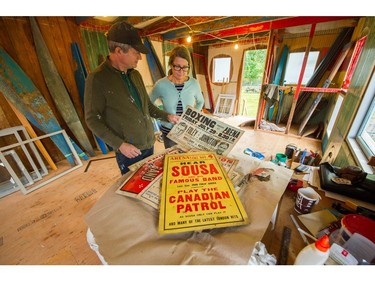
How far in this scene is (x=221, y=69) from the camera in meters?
4.74

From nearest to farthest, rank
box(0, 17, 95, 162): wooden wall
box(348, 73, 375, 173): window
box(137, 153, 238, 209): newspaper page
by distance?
box(137, 153, 238, 209): newspaper page < box(348, 73, 375, 173): window < box(0, 17, 95, 162): wooden wall

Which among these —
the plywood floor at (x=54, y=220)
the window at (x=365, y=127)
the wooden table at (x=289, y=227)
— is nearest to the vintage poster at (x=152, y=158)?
the wooden table at (x=289, y=227)

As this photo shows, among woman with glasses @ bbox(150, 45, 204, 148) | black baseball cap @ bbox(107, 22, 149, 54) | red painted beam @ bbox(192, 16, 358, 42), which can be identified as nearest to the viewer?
black baseball cap @ bbox(107, 22, 149, 54)

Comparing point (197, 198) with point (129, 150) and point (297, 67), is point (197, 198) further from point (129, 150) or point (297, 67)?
point (297, 67)

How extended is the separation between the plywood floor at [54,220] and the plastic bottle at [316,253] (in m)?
1.19

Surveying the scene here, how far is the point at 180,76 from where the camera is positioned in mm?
1195

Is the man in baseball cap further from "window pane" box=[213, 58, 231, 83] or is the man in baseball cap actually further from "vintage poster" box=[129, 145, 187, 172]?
"window pane" box=[213, 58, 231, 83]

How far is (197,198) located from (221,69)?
5.04m

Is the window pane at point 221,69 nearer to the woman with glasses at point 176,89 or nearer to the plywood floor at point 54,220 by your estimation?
the woman with glasses at point 176,89

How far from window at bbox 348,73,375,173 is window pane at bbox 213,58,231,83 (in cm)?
384

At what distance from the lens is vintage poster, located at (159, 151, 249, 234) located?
1.22 ft

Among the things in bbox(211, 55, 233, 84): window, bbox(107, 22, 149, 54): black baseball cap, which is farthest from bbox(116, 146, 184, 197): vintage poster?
bbox(211, 55, 233, 84): window
